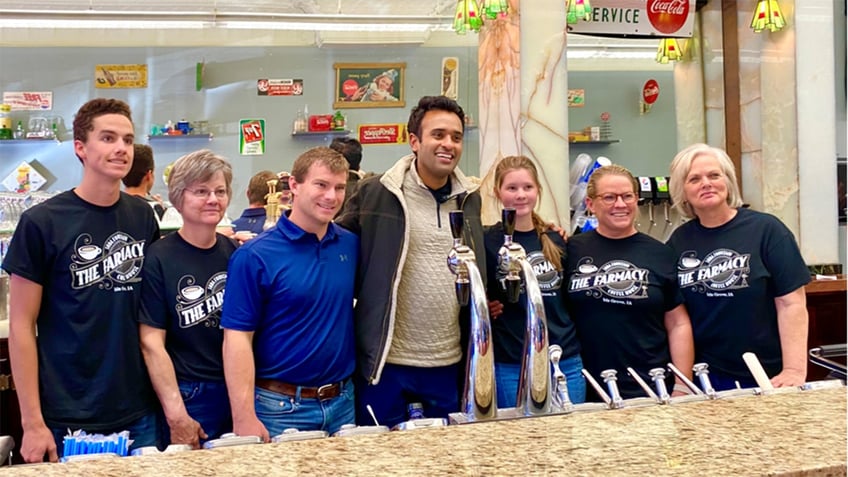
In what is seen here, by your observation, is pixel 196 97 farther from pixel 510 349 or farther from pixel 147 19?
pixel 510 349

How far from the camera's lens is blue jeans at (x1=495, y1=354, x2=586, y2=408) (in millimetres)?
2109

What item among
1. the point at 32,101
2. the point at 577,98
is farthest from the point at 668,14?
the point at 32,101

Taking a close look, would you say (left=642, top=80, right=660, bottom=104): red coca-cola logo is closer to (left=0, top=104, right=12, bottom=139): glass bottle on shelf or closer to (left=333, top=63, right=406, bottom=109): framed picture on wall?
(left=333, top=63, right=406, bottom=109): framed picture on wall

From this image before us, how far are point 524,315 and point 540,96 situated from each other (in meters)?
2.44

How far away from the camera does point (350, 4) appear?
687cm

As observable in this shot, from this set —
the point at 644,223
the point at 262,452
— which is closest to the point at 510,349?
the point at 262,452

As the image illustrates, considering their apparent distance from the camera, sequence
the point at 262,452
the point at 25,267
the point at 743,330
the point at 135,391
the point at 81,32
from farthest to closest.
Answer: the point at 81,32 < the point at 743,330 < the point at 135,391 < the point at 25,267 < the point at 262,452

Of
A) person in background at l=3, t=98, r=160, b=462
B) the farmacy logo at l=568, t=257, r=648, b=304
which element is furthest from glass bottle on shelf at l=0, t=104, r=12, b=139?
the farmacy logo at l=568, t=257, r=648, b=304

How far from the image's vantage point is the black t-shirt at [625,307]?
2.15 m

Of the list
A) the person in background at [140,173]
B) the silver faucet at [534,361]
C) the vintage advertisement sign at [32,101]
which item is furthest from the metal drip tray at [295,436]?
the vintage advertisement sign at [32,101]

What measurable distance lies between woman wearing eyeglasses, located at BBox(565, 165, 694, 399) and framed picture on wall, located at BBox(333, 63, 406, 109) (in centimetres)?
520

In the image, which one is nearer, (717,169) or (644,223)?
(717,169)

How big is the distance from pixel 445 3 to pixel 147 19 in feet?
9.42

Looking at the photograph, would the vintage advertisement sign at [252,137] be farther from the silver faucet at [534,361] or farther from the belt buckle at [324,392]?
the silver faucet at [534,361]
